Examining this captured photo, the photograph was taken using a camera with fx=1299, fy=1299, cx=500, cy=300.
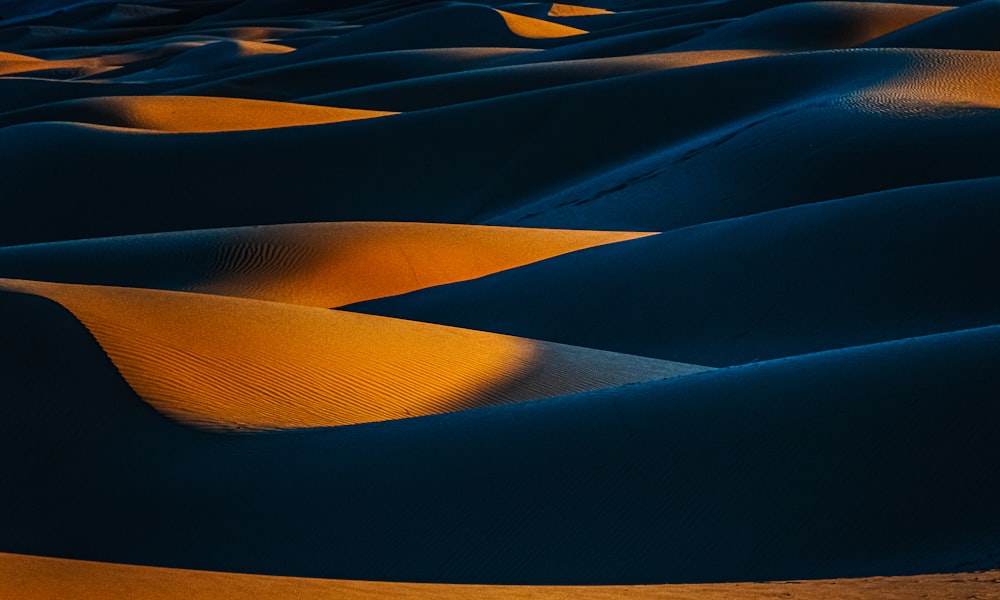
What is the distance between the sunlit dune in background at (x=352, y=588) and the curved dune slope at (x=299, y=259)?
10.4 feet

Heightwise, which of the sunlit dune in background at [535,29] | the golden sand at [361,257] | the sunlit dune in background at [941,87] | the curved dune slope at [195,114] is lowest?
the sunlit dune in background at [535,29]

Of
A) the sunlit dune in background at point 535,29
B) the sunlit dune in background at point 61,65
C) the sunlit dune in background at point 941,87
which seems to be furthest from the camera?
the sunlit dune in background at point 61,65

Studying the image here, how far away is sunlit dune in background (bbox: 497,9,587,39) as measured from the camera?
1683 cm

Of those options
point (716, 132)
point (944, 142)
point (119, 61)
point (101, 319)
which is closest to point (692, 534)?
point (101, 319)

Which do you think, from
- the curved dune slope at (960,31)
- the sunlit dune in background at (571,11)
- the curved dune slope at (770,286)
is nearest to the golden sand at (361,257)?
the curved dune slope at (770,286)

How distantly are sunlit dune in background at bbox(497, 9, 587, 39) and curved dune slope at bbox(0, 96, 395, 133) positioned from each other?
6.92 meters

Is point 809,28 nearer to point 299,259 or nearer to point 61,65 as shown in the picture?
point 299,259

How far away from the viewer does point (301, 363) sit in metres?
3.51

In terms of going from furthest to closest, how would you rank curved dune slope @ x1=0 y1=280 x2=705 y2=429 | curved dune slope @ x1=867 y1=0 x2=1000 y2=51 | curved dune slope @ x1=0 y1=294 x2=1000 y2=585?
curved dune slope @ x1=867 y1=0 x2=1000 y2=51 < curved dune slope @ x1=0 y1=280 x2=705 y2=429 < curved dune slope @ x1=0 y1=294 x2=1000 y2=585

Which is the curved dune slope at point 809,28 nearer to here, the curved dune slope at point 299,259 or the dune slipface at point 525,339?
the dune slipface at point 525,339

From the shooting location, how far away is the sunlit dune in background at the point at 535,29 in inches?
663

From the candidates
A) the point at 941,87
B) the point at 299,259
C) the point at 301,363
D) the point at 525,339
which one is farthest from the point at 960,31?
the point at 301,363

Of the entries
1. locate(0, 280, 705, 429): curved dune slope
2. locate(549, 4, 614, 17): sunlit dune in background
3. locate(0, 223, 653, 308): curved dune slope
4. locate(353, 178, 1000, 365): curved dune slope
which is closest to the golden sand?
locate(0, 223, 653, 308): curved dune slope

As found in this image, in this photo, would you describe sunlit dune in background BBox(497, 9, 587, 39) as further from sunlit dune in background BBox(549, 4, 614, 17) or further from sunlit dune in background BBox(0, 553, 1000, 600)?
sunlit dune in background BBox(0, 553, 1000, 600)
